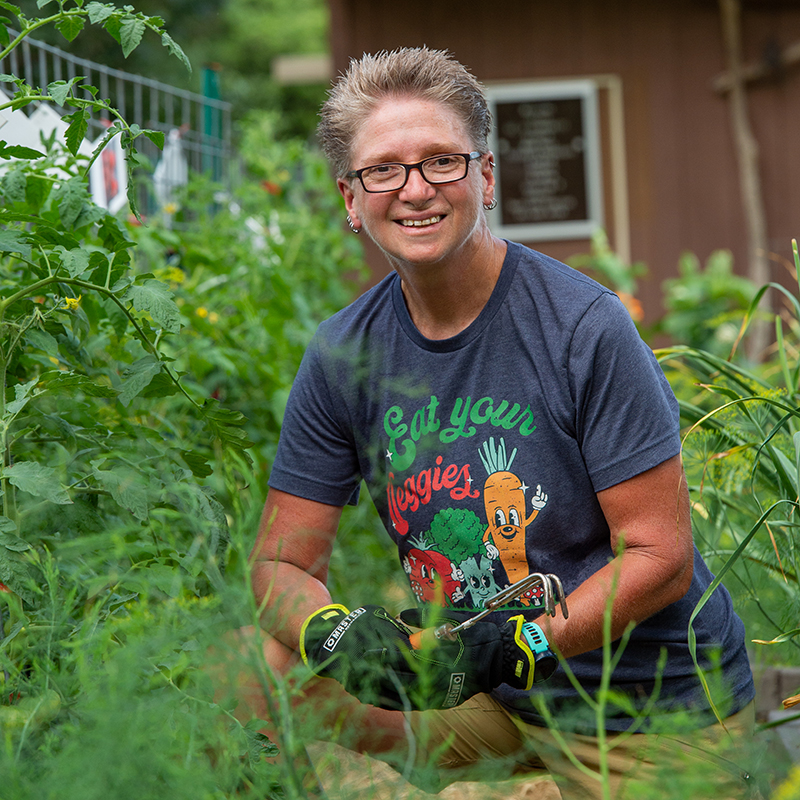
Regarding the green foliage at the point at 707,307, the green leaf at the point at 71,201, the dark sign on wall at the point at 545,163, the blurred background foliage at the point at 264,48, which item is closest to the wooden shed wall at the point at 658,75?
the dark sign on wall at the point at 545,163

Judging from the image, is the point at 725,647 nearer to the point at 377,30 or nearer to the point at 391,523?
the point at 391,523

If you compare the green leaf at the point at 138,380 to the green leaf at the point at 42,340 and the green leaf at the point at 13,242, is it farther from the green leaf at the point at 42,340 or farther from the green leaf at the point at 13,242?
the green leaf at the point at 13,242

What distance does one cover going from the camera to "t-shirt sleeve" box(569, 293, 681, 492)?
4.64ft

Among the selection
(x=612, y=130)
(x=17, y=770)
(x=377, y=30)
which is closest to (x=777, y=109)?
(x=612, y=130)

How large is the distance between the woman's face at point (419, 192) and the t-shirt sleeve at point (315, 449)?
0.28 m

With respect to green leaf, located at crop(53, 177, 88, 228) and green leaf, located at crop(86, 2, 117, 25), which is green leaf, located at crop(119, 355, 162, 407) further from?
green leaf, located at crop(86, 2, 117, 25)

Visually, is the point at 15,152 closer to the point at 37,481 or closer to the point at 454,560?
the point at 37,481

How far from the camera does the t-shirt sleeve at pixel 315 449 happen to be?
5.51ft

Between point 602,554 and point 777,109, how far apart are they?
472 centimetres

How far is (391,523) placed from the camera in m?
1.67

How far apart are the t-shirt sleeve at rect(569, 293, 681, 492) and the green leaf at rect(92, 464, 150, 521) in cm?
67

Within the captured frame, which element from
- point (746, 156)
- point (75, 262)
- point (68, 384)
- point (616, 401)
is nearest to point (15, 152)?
point (75, 262)

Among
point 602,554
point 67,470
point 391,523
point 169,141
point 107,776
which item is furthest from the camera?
point 169,141

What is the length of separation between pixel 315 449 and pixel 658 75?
4.64 meters
